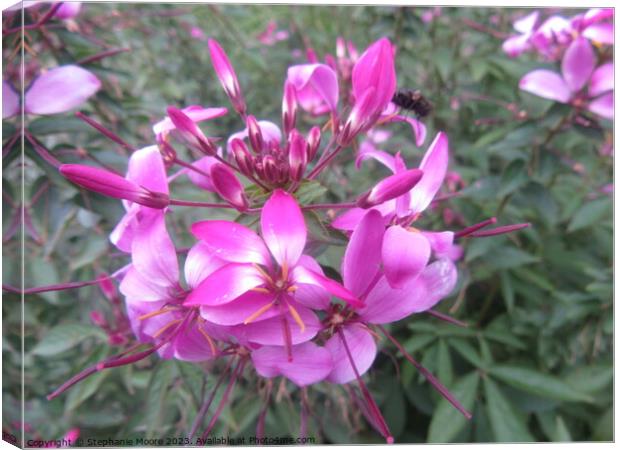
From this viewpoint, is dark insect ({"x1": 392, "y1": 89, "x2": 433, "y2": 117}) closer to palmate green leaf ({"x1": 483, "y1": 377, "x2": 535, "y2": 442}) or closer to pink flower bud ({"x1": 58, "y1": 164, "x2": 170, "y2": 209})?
pink flower bud ({"x1": 58, "y1": 164, "x2": 170, "y2": 209})

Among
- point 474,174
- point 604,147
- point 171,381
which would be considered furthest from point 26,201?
point 604,147

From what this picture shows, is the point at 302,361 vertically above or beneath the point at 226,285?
beneath

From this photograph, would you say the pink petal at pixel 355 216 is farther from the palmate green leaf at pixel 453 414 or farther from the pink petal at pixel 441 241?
the palmate green leaf at pixel 453 414

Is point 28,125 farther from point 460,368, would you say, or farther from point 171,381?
point 460,368

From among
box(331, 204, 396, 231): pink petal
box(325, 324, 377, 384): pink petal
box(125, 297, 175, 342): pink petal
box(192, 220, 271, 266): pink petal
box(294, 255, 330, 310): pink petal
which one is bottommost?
box(325, 324, 377, 384): pink petal

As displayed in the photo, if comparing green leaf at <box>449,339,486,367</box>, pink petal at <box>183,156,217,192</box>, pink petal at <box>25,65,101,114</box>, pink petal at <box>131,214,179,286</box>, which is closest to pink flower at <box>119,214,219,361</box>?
pink petal at <box>131,214,179,286</box>

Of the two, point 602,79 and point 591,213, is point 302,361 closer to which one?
point 602,79

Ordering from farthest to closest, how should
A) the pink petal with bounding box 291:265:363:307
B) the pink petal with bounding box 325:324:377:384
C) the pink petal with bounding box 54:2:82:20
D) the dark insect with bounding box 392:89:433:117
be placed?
the pink petal with bounding box 54:2:82:20, the dark insect with bounding box 392:89:433:117, the pink petal with bounding box 325:324:377:384, the pink petal with bounding box 291:265:363:307

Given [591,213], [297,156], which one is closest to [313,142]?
[297,156]
